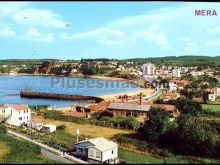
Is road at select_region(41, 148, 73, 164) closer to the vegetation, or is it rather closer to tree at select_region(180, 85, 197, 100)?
the vegetation

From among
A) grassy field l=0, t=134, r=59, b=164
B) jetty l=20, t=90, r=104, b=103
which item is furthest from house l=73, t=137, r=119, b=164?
jetty l=20, t=90, r=104, b=103

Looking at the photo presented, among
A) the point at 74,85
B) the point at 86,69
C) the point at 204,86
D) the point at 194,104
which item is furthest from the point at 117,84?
the point at 194,104

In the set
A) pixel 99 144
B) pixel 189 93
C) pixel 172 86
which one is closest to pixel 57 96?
pixel 172 86

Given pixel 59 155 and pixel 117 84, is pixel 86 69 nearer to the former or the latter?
pixel 117 84

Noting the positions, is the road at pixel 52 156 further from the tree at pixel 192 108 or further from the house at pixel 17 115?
the tree at pixel 192 108

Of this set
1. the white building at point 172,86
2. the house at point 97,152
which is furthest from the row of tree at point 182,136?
the white building at point 172,86

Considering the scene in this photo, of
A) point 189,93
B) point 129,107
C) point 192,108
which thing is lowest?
point 129,107

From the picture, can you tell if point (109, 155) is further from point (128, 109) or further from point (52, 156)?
point (128, 109)
